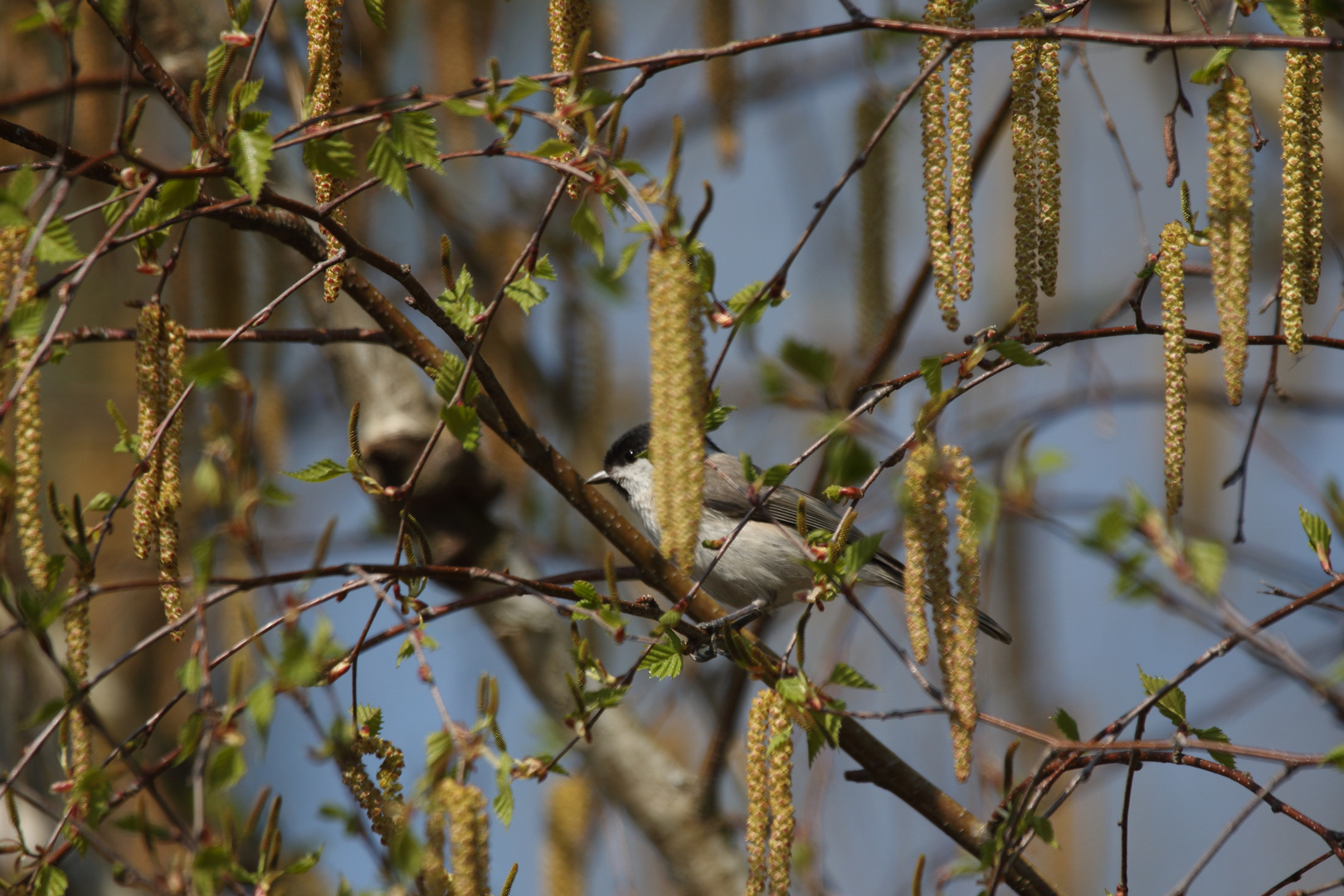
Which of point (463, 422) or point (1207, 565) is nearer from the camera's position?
point (1207, 565)

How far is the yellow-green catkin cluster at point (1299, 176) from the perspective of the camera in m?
1.77

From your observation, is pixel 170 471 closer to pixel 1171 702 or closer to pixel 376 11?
pixel 376 11

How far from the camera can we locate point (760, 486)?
6.25ft

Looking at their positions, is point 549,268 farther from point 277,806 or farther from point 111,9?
point 277,806

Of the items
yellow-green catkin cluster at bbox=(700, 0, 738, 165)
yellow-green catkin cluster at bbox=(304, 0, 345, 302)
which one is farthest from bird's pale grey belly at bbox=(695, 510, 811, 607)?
yellow-green catkin cluster at bbox=(304, 0, 345, 302)

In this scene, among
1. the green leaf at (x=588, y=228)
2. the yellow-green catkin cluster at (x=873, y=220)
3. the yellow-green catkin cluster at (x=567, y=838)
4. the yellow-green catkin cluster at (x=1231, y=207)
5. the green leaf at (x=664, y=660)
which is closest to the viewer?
the yellow-green catkin cluster at (x=1231, y=207)

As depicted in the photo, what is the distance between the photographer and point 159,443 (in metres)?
1.77

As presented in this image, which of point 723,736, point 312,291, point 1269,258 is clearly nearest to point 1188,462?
point 1269,258

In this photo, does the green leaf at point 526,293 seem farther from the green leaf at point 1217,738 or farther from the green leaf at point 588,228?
the green leaf at point 1217,738

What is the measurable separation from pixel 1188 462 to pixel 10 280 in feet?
19.4

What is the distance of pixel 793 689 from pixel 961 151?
96 centimetres

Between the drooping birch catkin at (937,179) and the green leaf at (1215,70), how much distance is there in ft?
1.31

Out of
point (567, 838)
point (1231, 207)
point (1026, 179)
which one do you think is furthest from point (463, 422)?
point (567, 838)

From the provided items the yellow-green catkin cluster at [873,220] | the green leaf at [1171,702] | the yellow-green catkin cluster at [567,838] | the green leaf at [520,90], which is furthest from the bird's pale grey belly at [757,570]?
the green leaf at [520,90]
